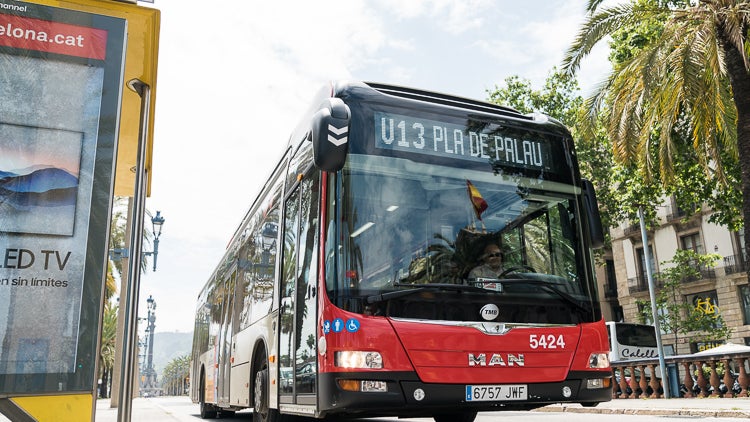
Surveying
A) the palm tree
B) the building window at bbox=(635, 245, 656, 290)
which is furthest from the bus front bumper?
the building window at bbox=(635, 245, 656, 290)

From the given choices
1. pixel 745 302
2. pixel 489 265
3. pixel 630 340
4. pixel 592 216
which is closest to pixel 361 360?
pixel 489 265

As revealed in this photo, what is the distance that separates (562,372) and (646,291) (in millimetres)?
40667

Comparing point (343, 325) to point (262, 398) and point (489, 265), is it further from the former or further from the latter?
point (262, 398)

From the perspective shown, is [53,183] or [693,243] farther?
[693,243]

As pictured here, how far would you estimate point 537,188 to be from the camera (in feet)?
21.4

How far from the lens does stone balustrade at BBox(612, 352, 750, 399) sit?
16.7 metres

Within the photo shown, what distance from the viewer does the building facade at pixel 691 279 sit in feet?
123

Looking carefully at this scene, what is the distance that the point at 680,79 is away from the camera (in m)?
13.6

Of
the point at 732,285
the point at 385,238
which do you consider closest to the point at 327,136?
the point at 385,238

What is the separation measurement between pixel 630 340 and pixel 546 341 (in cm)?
3224

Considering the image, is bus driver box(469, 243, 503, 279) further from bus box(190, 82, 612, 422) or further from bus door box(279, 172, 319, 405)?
bus door box(279, 172, 319, 405)

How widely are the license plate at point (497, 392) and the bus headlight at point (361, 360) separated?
2.63 feet

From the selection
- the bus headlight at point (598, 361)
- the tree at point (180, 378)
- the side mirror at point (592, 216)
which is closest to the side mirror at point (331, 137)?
the side mirror at point (592, 216)

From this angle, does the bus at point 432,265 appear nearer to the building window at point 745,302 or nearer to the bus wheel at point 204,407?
the bus wheel at point 204,407
